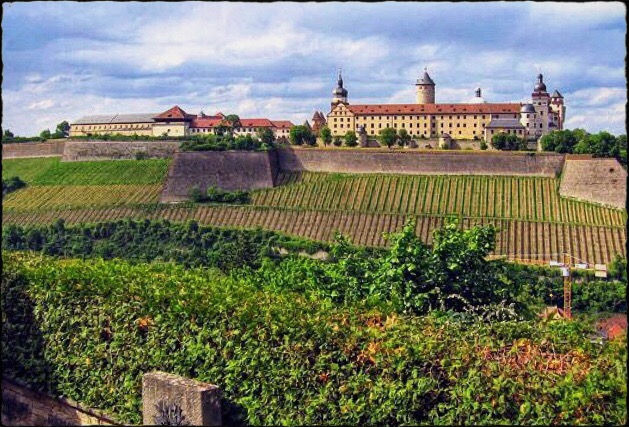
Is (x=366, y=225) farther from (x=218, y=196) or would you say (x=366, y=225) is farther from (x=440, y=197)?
(x=218, y=196)

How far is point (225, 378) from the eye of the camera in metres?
9.72

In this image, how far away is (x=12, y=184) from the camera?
198 ft

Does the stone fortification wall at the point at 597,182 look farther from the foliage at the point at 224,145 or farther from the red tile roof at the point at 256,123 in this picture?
the red tile roof at the point at 256,123

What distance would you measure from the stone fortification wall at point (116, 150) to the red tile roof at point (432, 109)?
74.6ft

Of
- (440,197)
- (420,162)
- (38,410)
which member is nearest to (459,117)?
(420,162)

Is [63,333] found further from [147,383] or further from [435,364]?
[435,364]

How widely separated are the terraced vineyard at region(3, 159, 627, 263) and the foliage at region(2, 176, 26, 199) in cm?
56

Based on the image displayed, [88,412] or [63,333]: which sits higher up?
[63,333]

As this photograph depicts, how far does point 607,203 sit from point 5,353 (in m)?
48.1

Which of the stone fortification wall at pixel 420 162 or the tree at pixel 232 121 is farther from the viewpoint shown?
the tree at pixel 232 121

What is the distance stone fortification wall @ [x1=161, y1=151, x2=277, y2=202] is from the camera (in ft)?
198

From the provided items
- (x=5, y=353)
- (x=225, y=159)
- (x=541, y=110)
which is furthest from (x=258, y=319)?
(x=541, y=110)

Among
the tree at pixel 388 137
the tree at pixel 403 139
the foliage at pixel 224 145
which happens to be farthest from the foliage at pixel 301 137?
the tree at pixel 403 139

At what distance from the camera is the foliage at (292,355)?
27.5ft
